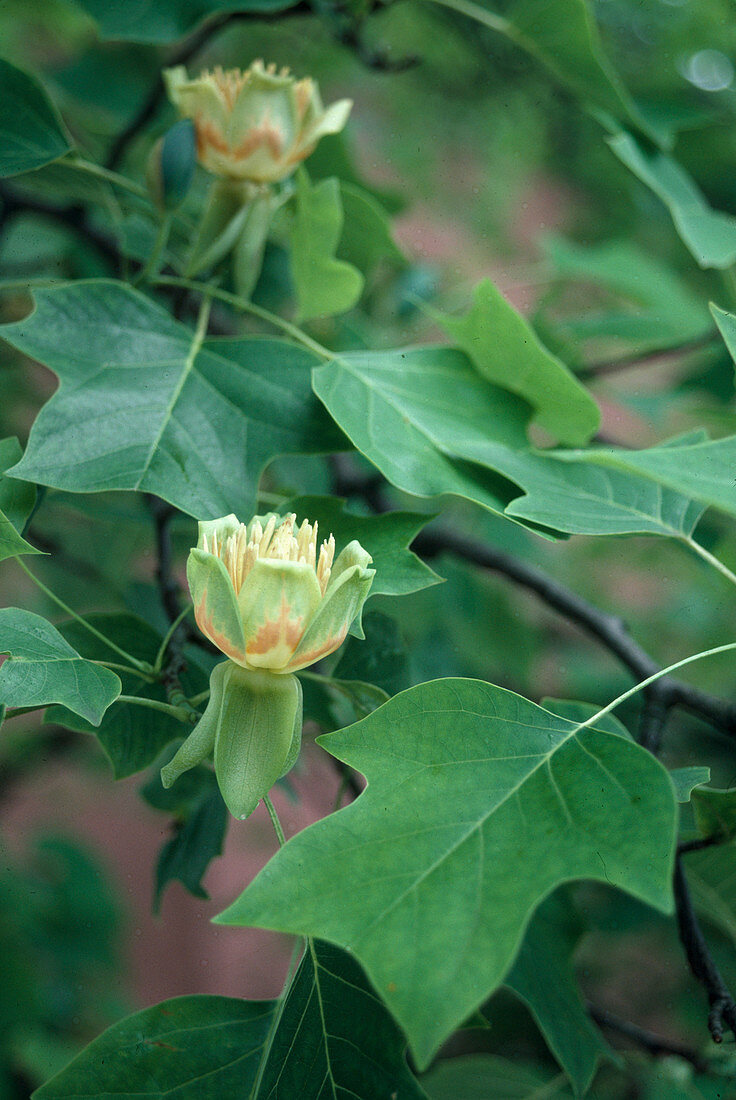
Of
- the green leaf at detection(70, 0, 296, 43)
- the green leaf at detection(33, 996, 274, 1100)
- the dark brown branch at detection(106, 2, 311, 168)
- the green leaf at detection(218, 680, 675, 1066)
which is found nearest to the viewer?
the green leaf at detection(218, 680, 675, 1066)

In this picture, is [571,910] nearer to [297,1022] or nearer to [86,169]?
[297,1022]

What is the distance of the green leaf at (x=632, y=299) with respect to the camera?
2.57ft

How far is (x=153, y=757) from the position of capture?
1.39 feet

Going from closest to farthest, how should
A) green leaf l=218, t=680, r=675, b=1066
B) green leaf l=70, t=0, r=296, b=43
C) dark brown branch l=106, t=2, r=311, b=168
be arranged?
1. green leaf l=218, t=680, r=675, b=1066
2. green leaf l=70, t=0, r=296, b=43
3. dark brown branch l=106, t=2, r=311, b=168

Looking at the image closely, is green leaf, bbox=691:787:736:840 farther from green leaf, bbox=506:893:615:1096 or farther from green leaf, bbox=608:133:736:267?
green leaf, bbox=608:133:736:267

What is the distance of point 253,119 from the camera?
0.48 metres

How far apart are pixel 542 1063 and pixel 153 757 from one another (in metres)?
0.88

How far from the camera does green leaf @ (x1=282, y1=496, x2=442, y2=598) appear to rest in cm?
38

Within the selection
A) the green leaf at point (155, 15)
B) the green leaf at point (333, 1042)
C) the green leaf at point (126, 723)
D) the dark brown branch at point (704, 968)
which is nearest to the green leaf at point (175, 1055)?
the green leaf at point (333, 1042)

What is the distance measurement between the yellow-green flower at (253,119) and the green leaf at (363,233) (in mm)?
105

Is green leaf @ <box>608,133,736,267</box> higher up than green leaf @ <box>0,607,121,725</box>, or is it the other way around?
green leaf @ <box>608,133,736,267</box>

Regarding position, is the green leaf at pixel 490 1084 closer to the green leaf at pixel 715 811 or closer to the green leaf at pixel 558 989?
the green leaf at pixel 558 989

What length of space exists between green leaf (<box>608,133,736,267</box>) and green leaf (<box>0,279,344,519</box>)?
Answer: 1.00 ft

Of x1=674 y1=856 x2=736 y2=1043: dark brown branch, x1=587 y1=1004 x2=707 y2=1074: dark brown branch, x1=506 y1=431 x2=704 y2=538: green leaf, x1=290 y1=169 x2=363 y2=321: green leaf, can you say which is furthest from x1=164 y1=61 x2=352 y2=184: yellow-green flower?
x1=587 y1=1004 x2=707 y2=1074: dark brown branch
